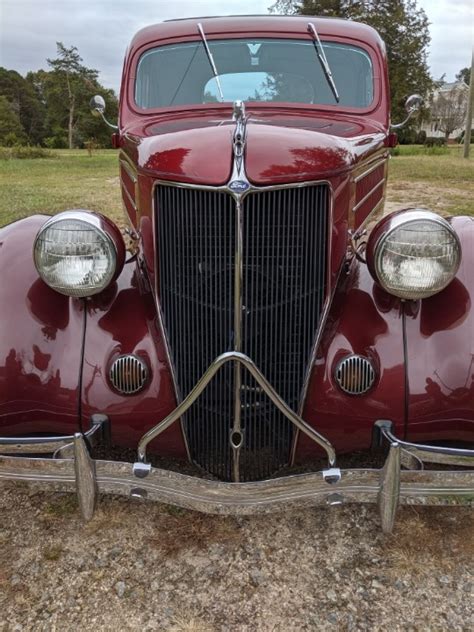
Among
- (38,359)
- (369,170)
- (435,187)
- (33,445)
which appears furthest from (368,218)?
(435,187)

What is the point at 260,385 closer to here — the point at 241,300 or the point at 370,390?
the point at 241,300

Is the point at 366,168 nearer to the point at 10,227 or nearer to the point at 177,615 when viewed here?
the point at 10,227

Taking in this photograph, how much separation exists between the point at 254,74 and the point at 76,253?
6.09 ft

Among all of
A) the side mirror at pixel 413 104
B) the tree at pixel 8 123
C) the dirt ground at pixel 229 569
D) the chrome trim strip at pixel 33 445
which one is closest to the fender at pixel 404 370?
the dirt ground at pixel 229 569

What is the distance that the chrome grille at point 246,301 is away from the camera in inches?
83.4

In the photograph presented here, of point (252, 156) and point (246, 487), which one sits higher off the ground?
point (252, 156)

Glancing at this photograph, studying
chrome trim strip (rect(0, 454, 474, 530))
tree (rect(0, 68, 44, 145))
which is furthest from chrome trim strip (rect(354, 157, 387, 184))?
tree (rect(0, 68, 44, 145))

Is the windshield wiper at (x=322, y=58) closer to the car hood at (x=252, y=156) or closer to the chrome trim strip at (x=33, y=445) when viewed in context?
the car hood at (x=252, y=156)

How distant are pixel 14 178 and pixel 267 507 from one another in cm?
1645

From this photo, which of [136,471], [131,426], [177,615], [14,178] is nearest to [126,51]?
[131,426]

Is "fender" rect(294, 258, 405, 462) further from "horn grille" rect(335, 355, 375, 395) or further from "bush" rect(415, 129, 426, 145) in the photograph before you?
"bush" rect(415, 129, 426, 145)

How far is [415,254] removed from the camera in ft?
6.96

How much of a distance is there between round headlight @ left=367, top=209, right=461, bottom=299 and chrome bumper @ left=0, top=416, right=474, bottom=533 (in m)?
0.59

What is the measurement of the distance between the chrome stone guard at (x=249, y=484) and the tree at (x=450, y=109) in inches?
1638
